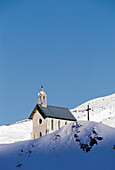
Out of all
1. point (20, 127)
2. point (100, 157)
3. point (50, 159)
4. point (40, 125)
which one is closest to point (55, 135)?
point (50, 159)

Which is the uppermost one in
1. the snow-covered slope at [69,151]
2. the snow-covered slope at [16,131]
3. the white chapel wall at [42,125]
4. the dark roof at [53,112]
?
the snow-covered slope at [16,131]

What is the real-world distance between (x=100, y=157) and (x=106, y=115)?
6749cm

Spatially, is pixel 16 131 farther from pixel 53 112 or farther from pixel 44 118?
pixel 44 118

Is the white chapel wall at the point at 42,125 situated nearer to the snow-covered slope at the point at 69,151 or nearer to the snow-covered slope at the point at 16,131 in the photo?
the snow-covered slope at the point at 69,151

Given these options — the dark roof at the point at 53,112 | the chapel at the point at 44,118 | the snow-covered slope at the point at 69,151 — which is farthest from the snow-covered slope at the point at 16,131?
the snow-covered slope at the point at 69,151

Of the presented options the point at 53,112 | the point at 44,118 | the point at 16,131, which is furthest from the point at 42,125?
the point at 16,131

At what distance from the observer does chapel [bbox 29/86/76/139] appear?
2296 inches

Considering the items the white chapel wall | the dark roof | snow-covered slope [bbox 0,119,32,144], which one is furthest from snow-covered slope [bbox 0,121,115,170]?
snow-covered slope [bbox 0,119,32,144]

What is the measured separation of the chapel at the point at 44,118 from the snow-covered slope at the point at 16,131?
23.9 metres

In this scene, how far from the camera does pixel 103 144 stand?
29.7m

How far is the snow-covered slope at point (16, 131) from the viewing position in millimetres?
85363

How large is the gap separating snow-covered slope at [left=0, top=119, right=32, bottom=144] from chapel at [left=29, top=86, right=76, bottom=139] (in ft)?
78.5

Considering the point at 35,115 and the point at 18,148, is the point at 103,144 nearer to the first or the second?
the point at 18,148

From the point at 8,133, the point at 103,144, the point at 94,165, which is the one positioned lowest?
the point at 94,165
